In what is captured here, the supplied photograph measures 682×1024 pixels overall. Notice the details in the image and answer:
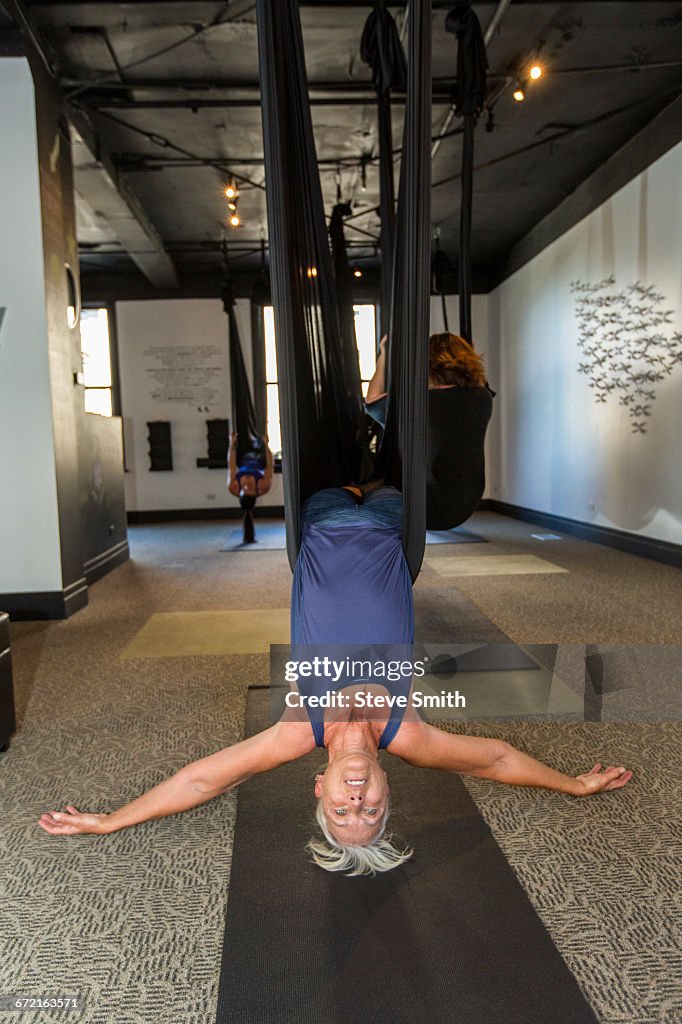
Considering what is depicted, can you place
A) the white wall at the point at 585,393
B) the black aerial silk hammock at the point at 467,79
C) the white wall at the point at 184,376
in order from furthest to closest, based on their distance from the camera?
the white wall at the point at 184,376 → the white wall at the point at 585,393 → the black aerial silk hammock at the point at 467,79

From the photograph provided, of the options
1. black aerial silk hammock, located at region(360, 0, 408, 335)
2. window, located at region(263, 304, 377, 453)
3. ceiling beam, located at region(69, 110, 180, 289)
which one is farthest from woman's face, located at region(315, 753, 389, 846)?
window, located at region(263, 304, 377, 453)

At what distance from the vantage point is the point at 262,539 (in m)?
7.04

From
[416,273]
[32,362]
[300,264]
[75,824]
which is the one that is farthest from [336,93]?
[75,824]

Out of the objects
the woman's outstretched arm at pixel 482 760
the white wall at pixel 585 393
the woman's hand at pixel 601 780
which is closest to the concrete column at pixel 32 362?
the woman's outstretched arm at pixel 482 760

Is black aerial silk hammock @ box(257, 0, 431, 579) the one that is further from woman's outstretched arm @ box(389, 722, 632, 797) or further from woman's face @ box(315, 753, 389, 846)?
woman's face @ box(315, 753, 389, 846)

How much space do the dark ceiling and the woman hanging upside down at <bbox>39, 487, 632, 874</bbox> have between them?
3.39 metres

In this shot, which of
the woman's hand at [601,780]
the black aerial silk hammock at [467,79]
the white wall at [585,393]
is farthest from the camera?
the white wall at [585,393]

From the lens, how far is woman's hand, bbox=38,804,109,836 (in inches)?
64.5

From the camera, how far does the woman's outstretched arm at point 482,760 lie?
144 centimetres

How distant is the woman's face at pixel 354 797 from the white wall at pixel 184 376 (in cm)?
771

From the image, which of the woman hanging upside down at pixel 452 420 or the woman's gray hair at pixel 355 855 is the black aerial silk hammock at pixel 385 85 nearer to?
the woman hanging upside down at pixel 452 420

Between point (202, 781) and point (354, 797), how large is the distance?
42 centimetres

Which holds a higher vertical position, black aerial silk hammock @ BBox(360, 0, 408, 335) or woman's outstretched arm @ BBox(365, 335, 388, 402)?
black aerial silk hammock @ BBox(360, 0, 408, 335)

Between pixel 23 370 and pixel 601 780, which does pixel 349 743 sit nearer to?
pixel 601 780
